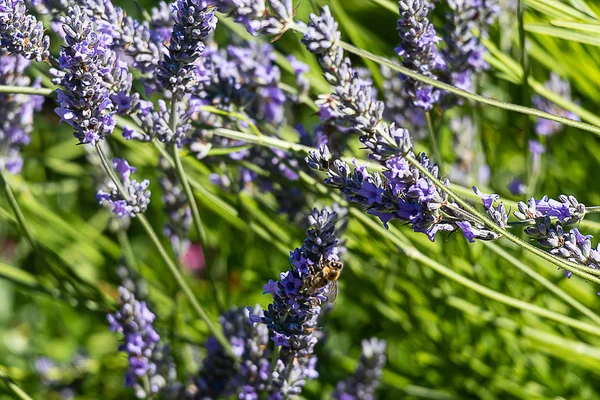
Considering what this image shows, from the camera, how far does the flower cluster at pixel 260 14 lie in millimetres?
879

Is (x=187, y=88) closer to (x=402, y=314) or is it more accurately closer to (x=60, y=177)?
(x=402, y=314)

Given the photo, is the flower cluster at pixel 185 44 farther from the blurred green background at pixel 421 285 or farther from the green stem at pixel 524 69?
the green stem at pixel 524 69

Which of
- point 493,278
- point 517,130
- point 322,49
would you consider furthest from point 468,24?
point 517,130

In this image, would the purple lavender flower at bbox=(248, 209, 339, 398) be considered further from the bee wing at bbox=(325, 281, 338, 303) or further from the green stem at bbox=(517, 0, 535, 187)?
the green stem at bbox=(517, 0, 535, 187)

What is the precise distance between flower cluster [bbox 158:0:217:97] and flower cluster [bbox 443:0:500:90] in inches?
17.3

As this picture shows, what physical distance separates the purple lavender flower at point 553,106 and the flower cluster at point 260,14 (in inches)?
28.9

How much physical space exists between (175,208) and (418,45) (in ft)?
2.17

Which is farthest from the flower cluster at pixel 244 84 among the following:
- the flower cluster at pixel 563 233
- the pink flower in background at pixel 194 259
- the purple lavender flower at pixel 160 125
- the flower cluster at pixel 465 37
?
the pink flower in background at pixel 194 259

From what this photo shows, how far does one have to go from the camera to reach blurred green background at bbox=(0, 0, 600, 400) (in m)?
1.38

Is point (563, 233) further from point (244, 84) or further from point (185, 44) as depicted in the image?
point (244, 84)

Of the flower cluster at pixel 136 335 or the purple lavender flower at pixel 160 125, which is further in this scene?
the flower cluster at pixel 136 335

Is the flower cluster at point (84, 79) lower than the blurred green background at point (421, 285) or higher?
lower

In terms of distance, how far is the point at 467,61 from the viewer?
1156 mm

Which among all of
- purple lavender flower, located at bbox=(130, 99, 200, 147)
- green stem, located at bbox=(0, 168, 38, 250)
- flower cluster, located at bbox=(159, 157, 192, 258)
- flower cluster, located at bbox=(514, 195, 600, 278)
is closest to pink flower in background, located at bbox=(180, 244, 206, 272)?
flower cluster, located at bbox=(159, 157, 192, 258)
